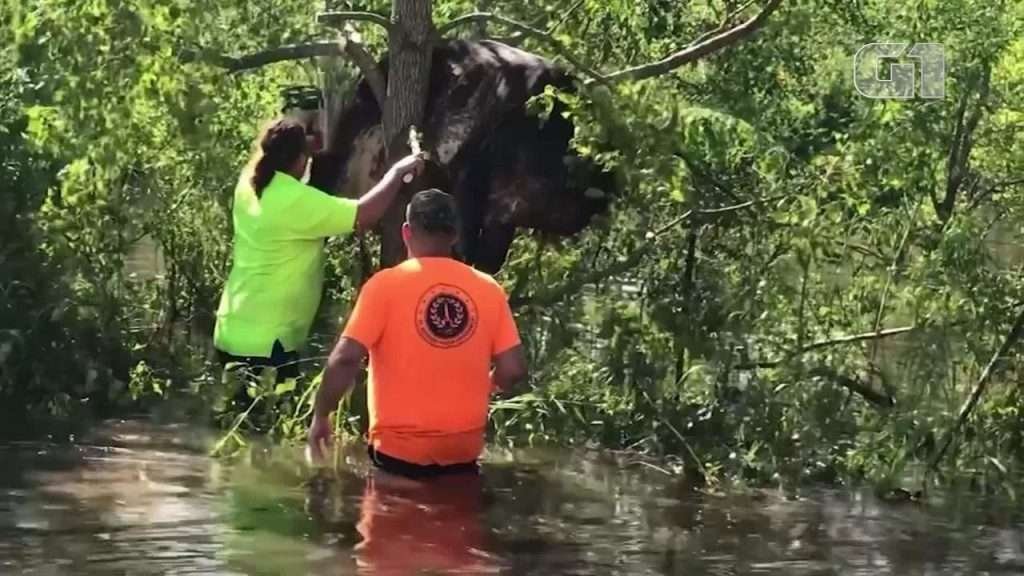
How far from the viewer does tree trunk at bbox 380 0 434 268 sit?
1032cm

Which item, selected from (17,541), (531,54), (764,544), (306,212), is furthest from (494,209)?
(17,541)

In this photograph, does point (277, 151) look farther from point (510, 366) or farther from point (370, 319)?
point (510, 366)

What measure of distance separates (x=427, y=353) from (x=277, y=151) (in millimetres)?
2226

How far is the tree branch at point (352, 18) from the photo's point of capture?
1008 centimetres

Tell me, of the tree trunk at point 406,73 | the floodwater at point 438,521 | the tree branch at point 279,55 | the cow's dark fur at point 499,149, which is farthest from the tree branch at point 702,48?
the floodwater at point 438,521

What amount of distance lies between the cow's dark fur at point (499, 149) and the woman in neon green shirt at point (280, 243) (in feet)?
3.61

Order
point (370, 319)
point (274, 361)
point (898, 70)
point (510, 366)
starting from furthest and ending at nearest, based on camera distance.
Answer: point (898, 70), point (274, 361), point (510, 366), point (370, 319)

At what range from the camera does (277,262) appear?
9.39 metres

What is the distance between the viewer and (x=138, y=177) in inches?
445

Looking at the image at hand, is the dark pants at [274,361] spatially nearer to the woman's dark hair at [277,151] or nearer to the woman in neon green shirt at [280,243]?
the woman in neon green shirt at [280,243]

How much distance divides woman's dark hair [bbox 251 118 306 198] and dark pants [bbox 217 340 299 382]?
32.1 inches

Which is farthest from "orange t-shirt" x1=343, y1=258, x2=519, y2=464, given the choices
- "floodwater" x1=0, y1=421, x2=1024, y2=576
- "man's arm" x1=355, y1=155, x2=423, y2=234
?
"man's arm" x1=355, y1=155, x2=423, y2=234

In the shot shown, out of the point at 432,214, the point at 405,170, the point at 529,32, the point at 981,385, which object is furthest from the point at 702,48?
the point at 432,214

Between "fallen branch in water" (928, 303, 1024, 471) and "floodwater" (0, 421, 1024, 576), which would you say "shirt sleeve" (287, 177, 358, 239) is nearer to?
"floodwater" (0, 421, 1024, 576)
